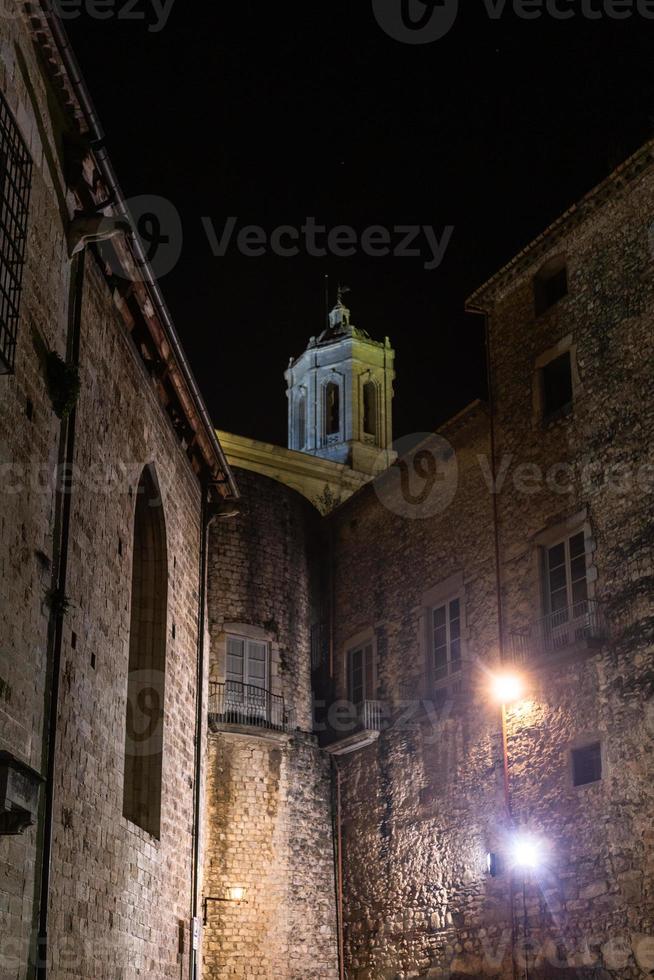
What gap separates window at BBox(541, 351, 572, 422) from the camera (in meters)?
19.2

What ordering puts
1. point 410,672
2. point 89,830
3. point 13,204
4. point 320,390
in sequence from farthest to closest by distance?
1. point 320,390
2. point 410,672
3. point 89,830
4. point 13,204

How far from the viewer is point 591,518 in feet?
57.7

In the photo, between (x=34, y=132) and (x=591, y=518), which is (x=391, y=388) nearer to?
(x=591, y=518)

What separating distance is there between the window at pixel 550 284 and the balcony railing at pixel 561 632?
5520mm

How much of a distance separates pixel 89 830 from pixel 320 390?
32.7 meters

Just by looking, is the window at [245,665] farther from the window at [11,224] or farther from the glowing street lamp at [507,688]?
the window at [11,224]

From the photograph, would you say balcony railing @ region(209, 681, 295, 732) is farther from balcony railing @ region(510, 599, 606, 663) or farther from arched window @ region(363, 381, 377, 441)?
arched window @ region(363, 381, 377, 441)

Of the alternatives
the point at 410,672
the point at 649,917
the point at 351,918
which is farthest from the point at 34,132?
the point at 351,918

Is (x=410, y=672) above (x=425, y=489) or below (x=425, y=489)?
below

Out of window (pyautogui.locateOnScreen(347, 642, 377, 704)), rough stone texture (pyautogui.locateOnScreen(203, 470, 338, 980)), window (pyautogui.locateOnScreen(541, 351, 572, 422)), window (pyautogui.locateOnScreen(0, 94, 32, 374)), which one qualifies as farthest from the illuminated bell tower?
window (pyautogui.locateOnScreen(0, 94, 32, 374))

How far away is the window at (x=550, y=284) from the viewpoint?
19844mm

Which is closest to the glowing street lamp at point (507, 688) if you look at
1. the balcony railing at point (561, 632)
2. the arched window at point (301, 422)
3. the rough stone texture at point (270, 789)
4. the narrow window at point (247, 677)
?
the balcony railing at point (561, 632)

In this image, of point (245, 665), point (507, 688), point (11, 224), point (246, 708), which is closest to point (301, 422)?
point (245, 665)

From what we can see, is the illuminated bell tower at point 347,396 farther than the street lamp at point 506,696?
Yes
